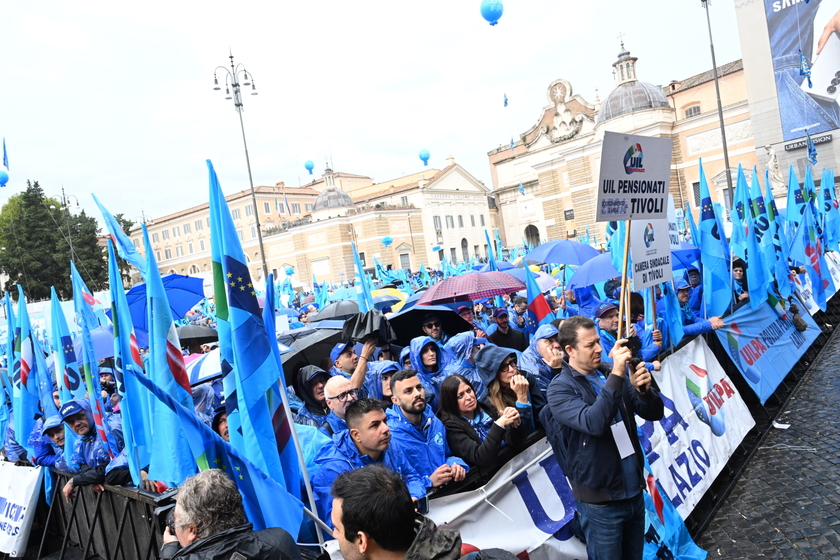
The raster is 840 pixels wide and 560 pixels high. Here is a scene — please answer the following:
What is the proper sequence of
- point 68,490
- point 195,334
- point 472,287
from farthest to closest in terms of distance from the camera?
point 195,334
point 472,287
point 68,490

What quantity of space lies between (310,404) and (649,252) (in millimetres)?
2899

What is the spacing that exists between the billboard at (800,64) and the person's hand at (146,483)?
3670cm

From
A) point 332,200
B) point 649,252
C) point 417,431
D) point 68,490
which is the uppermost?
point 332,200

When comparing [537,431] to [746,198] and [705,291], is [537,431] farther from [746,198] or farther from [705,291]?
[746,198]

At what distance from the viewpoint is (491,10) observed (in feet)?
50.2

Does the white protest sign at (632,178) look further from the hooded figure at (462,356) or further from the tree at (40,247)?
the tree at (40,247)

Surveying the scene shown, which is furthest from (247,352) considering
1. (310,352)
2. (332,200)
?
(332,200)

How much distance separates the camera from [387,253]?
5866cm

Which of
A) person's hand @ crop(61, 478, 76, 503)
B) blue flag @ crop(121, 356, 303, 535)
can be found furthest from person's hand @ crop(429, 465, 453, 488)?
A: person's hand @ crop(61, 478, 76, 503)

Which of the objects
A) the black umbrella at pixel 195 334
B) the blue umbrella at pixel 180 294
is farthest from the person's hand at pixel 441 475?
the black umbrella at pixel 195 334

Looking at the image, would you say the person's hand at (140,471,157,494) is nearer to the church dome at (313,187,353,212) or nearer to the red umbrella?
the red umbrella

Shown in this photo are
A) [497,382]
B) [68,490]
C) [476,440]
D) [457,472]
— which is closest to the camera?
[457,472]

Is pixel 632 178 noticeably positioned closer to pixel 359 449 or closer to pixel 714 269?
pixel 359 449

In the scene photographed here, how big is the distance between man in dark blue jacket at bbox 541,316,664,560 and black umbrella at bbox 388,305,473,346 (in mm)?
3662
